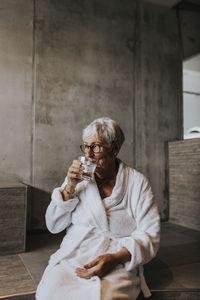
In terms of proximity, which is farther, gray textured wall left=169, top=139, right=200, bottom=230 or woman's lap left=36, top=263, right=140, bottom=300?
gray textured wall left=169, top=139, right=200, bottom=230

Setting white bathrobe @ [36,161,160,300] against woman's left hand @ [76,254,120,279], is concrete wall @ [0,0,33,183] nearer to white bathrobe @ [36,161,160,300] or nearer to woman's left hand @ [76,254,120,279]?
white bathrobe @ [36,161,160,300]

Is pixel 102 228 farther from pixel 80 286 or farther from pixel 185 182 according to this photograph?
pixel 185 182

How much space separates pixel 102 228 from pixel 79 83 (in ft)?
7.51

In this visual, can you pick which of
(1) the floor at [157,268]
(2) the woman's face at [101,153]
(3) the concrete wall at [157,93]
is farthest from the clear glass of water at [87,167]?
(3) the concrete wall at [157,93]

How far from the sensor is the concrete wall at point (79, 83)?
315 centimetres

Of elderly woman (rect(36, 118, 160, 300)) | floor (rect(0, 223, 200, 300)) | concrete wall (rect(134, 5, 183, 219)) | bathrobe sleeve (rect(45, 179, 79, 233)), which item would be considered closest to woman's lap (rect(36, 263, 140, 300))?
elderly woman (rect(36, 118, 160, 300))

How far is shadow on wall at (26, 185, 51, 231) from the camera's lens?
3156 millimetres

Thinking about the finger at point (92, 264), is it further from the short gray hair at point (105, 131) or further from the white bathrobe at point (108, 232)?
the short gray hair at point (105, 131)

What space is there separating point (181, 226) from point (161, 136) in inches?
49.2

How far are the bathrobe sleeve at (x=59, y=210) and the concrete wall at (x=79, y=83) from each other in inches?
62.9

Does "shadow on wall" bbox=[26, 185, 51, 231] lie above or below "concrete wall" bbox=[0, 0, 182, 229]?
below

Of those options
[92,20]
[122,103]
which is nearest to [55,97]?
[122,103]

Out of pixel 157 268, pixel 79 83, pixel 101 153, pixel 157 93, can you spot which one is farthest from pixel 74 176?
pixel 157 93

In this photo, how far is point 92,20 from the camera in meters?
3.56
